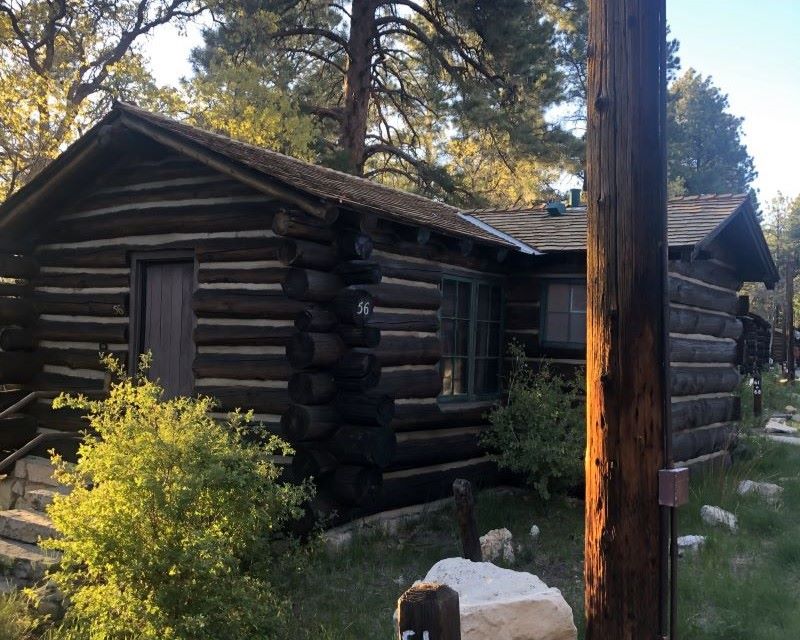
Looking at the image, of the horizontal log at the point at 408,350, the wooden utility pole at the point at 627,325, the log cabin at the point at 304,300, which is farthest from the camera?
the horizontal log at the point at 408,350

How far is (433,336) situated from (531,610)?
4.64 meters

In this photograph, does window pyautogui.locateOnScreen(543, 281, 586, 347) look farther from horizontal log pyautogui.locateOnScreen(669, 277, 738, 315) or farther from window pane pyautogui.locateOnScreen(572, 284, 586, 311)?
horizontal log pyautogui.locateOnScreen(669, 277, 738, 315)

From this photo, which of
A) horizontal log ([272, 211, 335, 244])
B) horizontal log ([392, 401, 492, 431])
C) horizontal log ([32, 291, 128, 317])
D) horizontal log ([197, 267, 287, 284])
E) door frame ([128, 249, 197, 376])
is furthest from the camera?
horizontal log ([32, 291, 128, 317])

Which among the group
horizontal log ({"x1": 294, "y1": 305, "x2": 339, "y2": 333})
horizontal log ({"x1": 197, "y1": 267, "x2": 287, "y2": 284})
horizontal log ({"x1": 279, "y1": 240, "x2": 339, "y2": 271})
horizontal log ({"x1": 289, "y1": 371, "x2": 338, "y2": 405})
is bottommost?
horizontal log ({"x1": 289, "y1": 371, "x2": 338, "y2": 405})

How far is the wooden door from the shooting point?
888 centimetres

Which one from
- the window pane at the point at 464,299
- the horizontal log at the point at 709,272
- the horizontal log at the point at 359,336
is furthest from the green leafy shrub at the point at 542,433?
the horizontal log at the point at 359,336

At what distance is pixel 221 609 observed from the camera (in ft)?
16.2

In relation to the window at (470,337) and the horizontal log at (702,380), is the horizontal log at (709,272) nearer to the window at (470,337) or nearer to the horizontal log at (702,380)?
the horizontal log at (702,380)

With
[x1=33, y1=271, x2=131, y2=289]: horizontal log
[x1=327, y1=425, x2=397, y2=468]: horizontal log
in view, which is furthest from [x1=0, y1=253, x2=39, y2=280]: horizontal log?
[x1=327, y1=425, x2=397, y2=468]: horizontal log

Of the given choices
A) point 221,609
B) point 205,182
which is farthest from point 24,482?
point 221,609

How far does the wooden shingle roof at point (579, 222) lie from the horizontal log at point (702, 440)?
280cm

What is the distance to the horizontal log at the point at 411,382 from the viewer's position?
8.48 meters

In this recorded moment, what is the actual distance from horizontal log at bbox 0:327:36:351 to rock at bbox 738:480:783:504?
359 inches

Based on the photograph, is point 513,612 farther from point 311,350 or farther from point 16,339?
point 16,339
